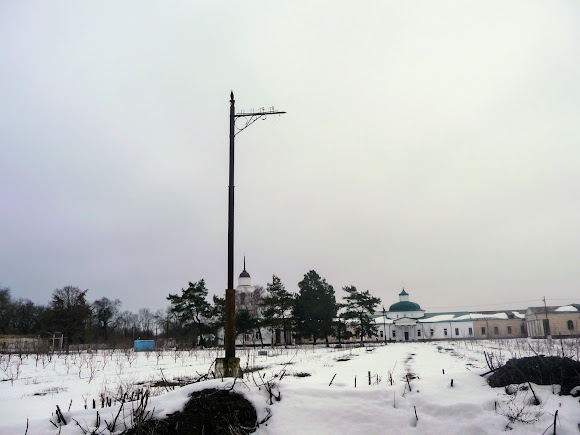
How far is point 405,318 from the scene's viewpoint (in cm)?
9381

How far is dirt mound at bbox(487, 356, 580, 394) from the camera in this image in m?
6.58

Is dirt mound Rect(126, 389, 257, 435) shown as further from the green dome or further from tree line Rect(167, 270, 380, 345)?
the green dome

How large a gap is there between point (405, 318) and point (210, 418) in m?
93.0

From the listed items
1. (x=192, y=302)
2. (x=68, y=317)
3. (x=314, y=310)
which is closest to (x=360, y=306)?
(x=314, y=310)

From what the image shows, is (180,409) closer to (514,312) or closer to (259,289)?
(259,289)

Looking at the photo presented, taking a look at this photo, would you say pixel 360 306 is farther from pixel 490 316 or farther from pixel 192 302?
pixel 490 316

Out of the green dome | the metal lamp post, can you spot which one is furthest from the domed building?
the metal lamp post

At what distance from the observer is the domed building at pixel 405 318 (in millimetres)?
93688

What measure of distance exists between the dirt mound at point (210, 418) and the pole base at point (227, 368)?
66.0 inches

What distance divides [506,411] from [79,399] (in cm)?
899

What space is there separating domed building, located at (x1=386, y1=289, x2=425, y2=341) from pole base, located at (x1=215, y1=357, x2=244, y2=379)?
3509 inches

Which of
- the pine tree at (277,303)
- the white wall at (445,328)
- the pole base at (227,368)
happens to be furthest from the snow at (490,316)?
the pole base at (227,368)

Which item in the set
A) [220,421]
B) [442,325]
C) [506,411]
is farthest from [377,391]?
[442,325]

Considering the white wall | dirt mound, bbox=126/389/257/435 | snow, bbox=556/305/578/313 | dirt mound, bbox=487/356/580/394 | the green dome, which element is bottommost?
the white wall
